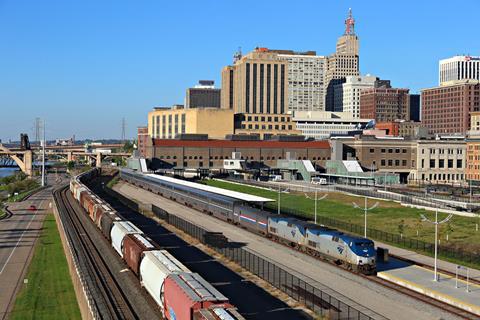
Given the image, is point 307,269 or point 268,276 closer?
point 268,276

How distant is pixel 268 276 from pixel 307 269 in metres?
4.72

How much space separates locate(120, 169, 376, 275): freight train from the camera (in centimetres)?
4850

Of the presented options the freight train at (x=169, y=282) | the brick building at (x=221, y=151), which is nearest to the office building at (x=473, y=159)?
the brick building at (x=221, y=151)

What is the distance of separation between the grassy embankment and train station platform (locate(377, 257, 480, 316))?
13978 millimetres

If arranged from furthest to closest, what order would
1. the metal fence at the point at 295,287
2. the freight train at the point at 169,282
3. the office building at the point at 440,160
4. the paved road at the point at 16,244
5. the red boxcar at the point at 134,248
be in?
1. the office building at the point at 440,160
2. the paved road at the point at 16,244
3. the red boxcar at the point at 134,248
4. the metal fence at the point at 295,287
5. the freight train at the point at 169,282

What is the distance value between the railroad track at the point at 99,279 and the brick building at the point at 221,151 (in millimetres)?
98309

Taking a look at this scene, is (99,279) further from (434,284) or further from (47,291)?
(434,284)

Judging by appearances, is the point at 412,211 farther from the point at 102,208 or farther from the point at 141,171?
the point at 141,171

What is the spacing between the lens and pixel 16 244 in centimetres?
7181

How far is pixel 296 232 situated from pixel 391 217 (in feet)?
96.9

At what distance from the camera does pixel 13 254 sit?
65.2 metres

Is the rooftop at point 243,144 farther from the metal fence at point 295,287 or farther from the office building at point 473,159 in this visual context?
the metal fence at point 295,287

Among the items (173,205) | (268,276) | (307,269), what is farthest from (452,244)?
(173,205)

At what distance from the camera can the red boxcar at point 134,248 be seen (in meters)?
44.9
